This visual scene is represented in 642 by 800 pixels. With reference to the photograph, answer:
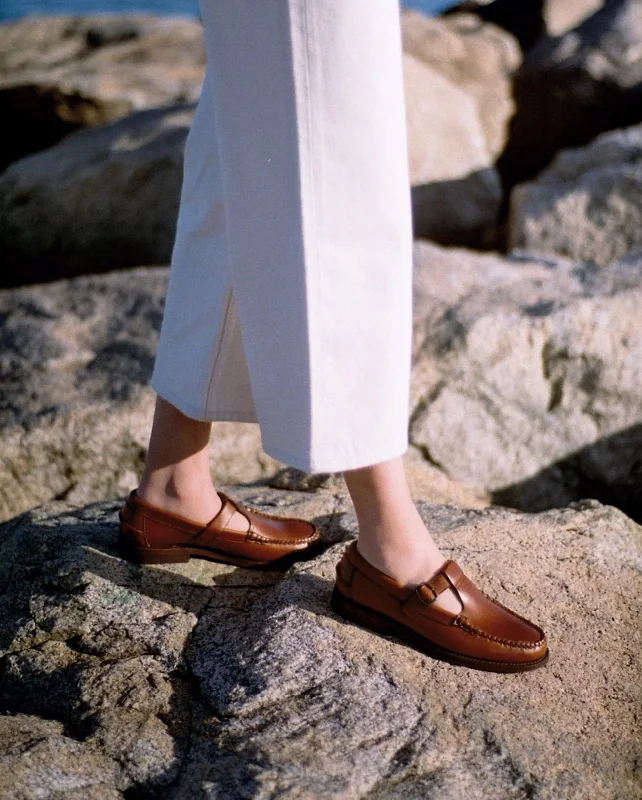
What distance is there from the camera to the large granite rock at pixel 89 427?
2178mm

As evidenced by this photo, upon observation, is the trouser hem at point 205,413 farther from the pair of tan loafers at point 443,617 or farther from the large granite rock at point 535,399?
the large granite rock at point 535,399

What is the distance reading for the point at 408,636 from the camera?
1460 mm

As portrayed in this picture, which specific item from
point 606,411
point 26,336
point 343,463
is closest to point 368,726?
point 343,463

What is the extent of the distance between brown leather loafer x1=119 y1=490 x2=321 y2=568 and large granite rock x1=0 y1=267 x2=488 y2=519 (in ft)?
1.31

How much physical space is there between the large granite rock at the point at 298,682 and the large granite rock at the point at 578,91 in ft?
12.4

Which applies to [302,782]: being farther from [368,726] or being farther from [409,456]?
[409,456]

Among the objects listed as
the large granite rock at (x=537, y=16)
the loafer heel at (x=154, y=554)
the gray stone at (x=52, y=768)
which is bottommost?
the large granite rock at (x=537, y=16)

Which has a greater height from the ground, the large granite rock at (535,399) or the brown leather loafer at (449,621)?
the brown leather loafer at (449,621)

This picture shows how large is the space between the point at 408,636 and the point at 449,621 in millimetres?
82

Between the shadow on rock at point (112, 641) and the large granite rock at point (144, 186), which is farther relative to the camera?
the large granite rock at point (144, 186)

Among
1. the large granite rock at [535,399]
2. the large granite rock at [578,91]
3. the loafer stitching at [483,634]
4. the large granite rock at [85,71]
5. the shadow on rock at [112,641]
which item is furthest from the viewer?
the large granite rock at [85,71]

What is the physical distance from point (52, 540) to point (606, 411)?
148 cm

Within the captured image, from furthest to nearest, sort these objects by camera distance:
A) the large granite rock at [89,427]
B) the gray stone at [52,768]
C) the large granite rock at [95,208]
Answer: the large granite rock at [95,208], the large granite rock at [89,427], the gray stone at [52,768]


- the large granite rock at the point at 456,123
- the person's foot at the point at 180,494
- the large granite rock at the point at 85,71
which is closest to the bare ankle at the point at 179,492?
the person's foot at the point at 180,494
